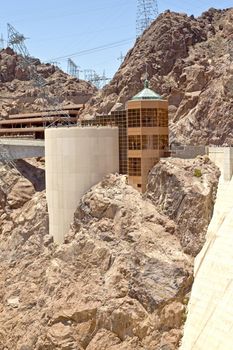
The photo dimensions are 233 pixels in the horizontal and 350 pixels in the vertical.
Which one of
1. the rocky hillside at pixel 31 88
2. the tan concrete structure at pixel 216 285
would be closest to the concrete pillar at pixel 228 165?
the tan concrete structure at pixel 216 285

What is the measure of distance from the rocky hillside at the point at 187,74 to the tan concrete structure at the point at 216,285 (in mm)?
29850

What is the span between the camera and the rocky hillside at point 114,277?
53719 millimetres

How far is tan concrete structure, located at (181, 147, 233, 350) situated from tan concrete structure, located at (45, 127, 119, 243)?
50.3 feet

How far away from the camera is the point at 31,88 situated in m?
129

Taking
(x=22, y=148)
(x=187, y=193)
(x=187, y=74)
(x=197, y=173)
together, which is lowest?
(x=187, y=193)

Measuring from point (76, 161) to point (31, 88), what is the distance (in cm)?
6694

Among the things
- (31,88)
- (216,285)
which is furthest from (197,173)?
(31,88)

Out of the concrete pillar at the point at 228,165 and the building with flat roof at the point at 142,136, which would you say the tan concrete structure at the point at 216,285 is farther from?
the building with flat roof at the point at 142,136

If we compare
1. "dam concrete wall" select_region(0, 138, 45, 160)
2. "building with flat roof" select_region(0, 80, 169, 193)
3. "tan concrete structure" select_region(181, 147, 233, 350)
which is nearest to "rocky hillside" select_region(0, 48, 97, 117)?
"dam concrete wall" select_region(0, 138, 45, 160)

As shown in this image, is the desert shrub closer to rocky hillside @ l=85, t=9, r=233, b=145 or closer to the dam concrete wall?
rocky hillside @ l=85, t=9, r=233, b=145

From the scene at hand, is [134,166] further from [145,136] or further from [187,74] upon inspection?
[187,74]

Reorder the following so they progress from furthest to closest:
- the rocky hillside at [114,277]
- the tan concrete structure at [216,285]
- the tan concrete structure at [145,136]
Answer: the tan concrete structure at [145,136] < the rocky hillside at [114,277] < the tan concrete structure at [216,285]

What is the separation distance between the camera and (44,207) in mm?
74500

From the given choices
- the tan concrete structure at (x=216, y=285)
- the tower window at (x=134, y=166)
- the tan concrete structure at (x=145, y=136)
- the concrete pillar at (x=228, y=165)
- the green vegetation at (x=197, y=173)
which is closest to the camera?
the tan concrete structure at (x=216, y=285)
